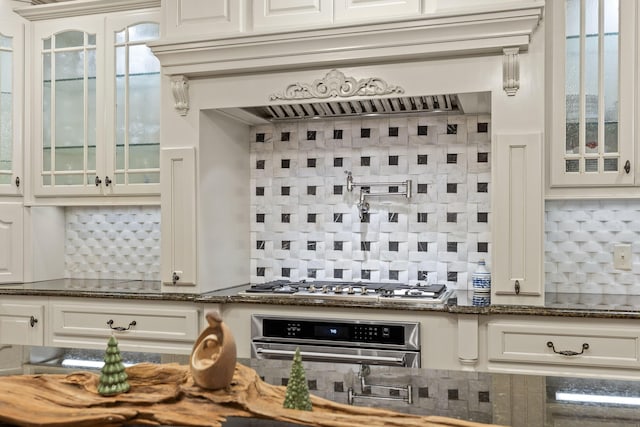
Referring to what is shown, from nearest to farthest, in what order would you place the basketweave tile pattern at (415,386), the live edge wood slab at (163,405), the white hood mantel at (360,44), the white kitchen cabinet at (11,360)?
1. the live edge wood slab at (163,405)
2. the basketweave tile pattern at (415,386)
3. the white kitchen cabinet at (11,360)
4. the white hood mantel at (360,44)

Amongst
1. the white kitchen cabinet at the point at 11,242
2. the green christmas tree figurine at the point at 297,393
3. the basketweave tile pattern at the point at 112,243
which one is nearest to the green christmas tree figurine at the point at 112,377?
the green christmas tree figurine at the point at 297,393

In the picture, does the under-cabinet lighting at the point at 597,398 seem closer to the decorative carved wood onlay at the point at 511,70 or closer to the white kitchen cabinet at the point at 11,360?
the white kitchen cabinet at the point at 11,360

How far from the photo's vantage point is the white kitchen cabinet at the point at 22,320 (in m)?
3.31

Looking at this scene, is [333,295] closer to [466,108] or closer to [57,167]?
[466,108]

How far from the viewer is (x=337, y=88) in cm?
287

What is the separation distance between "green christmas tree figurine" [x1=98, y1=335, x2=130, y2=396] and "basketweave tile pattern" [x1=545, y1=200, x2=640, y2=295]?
232cm

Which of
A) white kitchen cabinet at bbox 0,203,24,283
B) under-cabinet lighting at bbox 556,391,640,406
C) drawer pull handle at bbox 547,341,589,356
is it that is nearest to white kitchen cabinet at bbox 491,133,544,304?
drawer pull handle at bbox 547,341,589,356

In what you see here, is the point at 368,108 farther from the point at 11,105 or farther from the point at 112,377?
the point at 112,377

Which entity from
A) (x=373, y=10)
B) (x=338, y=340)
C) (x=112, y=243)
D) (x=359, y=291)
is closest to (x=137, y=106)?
(x=112, y=243)

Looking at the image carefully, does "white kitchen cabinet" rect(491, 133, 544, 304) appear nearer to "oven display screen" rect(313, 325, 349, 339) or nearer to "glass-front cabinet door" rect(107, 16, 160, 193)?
"oven display screen" rect(313, 325, 349, 339)

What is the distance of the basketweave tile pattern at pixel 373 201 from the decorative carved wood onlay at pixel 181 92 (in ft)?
1.81

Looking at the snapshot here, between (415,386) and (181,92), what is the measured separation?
6.96ft

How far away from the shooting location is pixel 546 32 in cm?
278

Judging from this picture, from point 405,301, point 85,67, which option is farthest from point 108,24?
point 405,301
